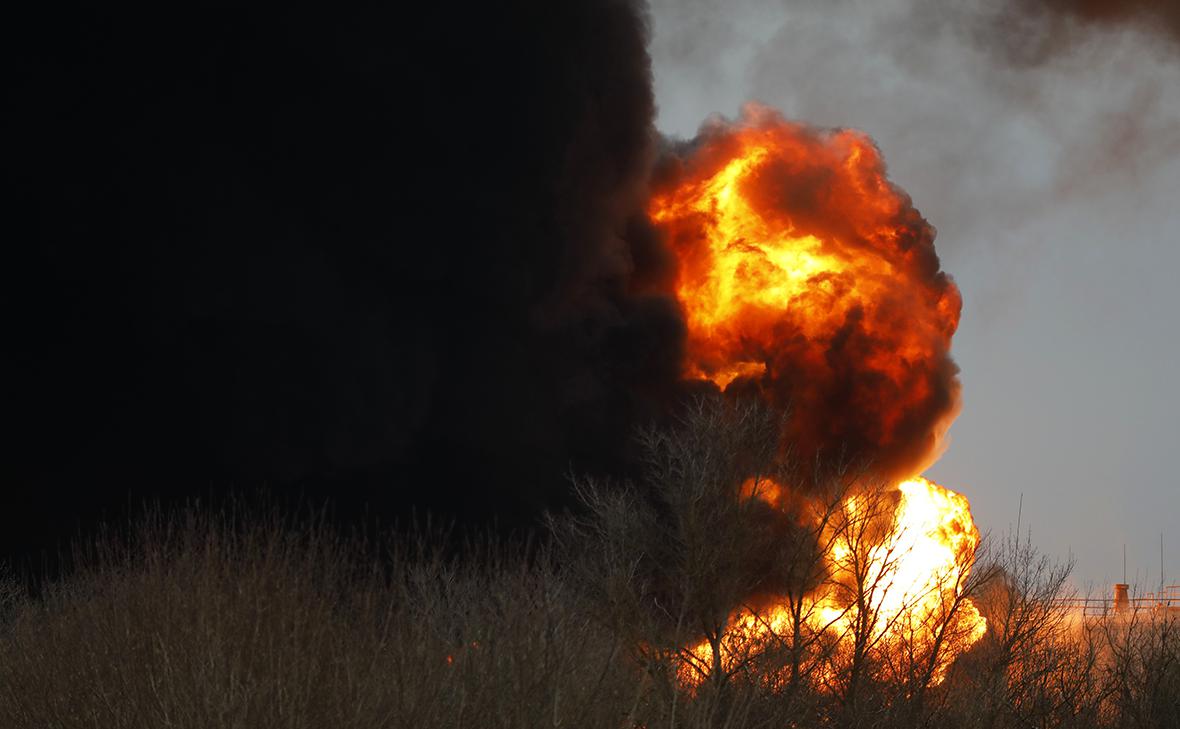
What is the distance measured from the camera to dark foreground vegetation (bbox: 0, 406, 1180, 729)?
17.8 metres

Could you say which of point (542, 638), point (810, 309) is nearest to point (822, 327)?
point (810, 309)

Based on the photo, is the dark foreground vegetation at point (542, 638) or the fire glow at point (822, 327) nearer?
the dark foreground vegetation at point (542, 638)

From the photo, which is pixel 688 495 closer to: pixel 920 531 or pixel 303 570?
pixel 920 531

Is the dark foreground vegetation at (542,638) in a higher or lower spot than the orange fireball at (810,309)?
lower

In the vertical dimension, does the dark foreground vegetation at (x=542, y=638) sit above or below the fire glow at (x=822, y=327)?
below

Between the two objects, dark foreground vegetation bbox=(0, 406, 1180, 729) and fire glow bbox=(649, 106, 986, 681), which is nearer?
dark foreground vegetation bbox=(0, 406, 1180, 729)

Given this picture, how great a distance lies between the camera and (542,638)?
22297 millimetres

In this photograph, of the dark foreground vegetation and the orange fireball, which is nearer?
the dark foreground vegetation

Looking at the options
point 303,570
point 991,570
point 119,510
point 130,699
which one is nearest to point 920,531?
point 991,570

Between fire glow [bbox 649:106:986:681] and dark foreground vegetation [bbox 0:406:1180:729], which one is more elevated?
fire glow [bbox 649:106:986:681]

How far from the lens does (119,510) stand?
43125 millimetres

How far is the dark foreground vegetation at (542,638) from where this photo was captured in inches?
699

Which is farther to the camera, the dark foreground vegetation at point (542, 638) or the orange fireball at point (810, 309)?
the orange fireball at point (810, 309)

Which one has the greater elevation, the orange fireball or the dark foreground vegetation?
the orange fireball
